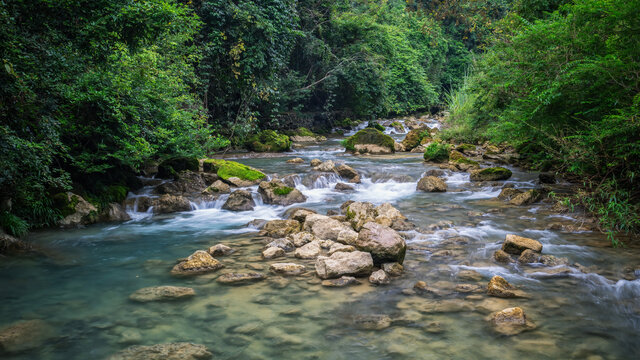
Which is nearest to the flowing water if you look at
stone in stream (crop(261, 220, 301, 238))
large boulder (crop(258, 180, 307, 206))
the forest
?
stone in stream (crop(261, 220, 301, 238))

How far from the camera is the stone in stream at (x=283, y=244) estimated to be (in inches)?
247

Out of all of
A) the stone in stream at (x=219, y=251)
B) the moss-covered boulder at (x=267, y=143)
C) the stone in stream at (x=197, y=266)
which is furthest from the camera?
the moss-covered boulder at (x=267, y=143)

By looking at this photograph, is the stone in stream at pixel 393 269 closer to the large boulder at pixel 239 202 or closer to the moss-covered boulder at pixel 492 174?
the large boulder at pixel 239 202

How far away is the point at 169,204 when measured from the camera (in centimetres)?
934

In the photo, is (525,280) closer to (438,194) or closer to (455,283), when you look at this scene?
(455,283)

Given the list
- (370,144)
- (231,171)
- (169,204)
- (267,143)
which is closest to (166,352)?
(169,204)

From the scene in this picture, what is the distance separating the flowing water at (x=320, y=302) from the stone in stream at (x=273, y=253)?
0.54 feet

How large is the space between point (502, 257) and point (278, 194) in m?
5.99

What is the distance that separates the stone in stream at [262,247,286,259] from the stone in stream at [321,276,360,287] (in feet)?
4.05

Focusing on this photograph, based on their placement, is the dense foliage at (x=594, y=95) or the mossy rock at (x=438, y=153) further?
the mossy rock at (x=438, y=153)

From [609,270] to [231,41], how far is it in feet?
53.3

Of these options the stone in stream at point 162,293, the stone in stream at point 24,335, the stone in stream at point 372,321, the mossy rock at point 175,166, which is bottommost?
the stone in stream at point 372,321

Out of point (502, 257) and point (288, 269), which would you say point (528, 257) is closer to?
point (502, 257)

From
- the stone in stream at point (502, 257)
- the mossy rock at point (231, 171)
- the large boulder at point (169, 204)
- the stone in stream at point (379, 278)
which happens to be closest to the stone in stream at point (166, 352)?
the stone in stream at point (379, 278)
